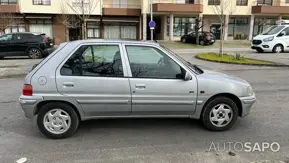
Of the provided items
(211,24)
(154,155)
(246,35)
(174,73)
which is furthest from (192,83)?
(246,35)

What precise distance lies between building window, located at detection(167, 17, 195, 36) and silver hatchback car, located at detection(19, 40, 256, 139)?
101 feet

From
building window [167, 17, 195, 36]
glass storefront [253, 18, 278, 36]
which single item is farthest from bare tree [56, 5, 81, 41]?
glass storefront [253, 18, 278, 36]

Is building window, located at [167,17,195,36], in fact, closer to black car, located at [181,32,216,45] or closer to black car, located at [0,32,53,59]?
black car, located at [181,32,216,45]

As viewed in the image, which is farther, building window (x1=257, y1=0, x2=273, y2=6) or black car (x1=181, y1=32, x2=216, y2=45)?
building window (x1=257, y1=0, x2=273, y2=6)

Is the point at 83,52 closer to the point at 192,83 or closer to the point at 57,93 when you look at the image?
the point at 57,93

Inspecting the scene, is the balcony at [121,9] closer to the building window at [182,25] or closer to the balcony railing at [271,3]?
the building window at [182,25]

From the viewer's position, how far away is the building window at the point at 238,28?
36.1 m

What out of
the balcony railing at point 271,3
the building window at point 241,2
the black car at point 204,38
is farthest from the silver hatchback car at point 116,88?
A: the balcony railing at point 271,3

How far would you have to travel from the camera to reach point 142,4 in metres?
31.2

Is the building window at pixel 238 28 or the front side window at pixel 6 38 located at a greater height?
the building window at pixel 238 28

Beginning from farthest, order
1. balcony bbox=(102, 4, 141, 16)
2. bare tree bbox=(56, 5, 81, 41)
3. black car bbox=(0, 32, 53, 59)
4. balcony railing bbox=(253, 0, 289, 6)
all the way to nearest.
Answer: balcony railing bbox=(253, 0, 289, 6)
balcony bbox=(102, 4, 141, 16)
bare tree bbox=(56, 5, 81, 41)
black car bbox=(0, 32, 53, 59)

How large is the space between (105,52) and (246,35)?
37009mm

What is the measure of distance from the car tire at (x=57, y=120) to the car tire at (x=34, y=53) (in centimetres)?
1311

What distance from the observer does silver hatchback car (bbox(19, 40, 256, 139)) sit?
3848mm
